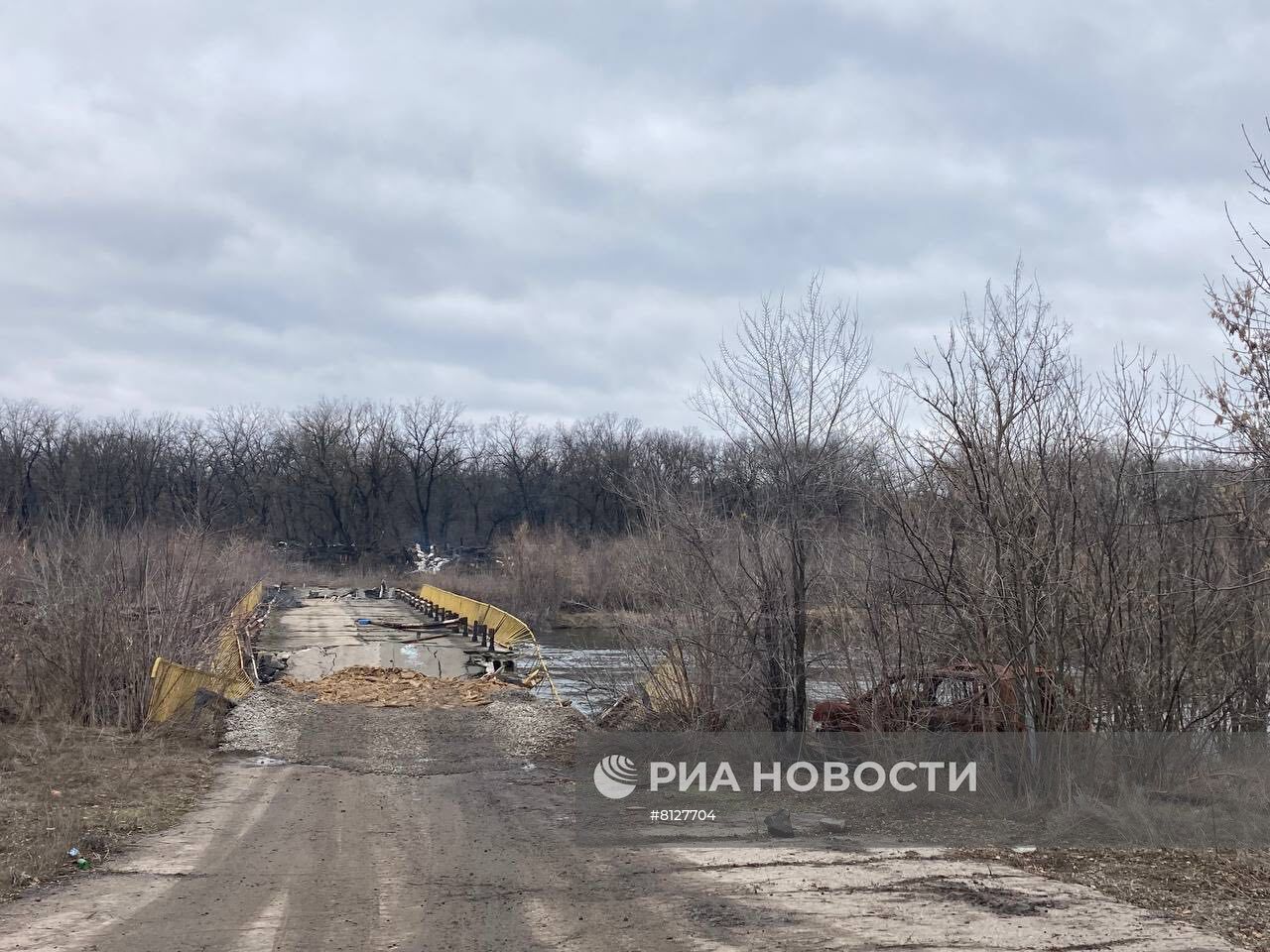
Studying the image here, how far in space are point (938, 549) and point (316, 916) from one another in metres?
6.73

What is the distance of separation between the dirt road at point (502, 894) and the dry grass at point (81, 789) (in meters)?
0.33

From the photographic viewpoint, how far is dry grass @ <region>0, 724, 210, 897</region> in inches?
309

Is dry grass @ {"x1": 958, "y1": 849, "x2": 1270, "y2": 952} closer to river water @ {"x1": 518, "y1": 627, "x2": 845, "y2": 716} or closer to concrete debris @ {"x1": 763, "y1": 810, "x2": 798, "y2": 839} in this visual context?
concrete debris @ {"x1": 763, "y1": 810, "x2": 798, "y2": 839}

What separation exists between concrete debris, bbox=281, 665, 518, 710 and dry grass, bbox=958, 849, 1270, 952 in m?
10.3

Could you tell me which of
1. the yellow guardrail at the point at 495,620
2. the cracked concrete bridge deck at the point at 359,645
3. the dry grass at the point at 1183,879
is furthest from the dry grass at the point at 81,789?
the yellow guardrail at the point at 495,620

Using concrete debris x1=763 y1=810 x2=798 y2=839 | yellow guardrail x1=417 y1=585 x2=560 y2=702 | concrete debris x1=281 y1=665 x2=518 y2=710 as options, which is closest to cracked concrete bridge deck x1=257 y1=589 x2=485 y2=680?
yellow guardrail x1=417 y1=585 x2=560 y2=702

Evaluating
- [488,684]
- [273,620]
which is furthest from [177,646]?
[273,620]

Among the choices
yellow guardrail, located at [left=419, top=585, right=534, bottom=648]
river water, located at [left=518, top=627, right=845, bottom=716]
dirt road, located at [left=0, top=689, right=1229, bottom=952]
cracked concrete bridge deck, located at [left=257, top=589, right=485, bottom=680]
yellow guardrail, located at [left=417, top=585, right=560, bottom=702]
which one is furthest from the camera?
yellow guardrail, located at [left=419, top=585, right=534, bottom=648]

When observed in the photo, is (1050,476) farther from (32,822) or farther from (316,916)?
(32,822)

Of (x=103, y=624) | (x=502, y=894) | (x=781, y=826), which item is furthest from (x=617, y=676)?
(x=103, y=624)

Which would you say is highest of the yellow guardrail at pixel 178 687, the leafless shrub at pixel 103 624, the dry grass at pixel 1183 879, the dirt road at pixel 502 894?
the leafless shrub at pixel 103 624

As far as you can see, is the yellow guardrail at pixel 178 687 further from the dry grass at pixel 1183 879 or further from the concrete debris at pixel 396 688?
the dry grass at pixel 1183 879

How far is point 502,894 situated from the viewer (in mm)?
7012

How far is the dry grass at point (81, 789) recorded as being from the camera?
7.84 m
